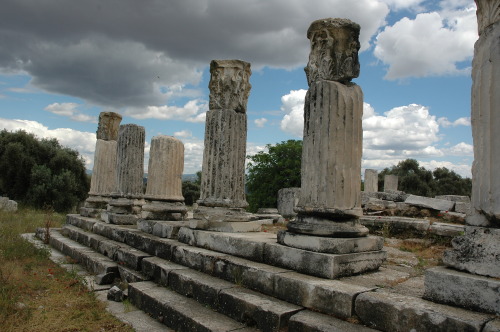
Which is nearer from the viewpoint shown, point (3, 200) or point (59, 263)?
point (59, 263)

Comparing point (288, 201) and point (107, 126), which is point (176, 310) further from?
point (288, 201)

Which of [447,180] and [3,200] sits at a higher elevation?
[447,180]

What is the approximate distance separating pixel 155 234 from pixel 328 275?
14.0 feet

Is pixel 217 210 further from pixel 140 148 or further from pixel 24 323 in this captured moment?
pixel 140 148

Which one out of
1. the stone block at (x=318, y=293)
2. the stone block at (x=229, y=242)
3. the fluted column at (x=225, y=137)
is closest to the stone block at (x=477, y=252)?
the stone block at (x=318, y=293)

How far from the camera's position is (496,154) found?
2896 millimetres

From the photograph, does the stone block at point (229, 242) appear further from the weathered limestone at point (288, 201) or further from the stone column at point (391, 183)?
the stone column at point (391, 183)

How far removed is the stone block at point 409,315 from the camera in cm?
263

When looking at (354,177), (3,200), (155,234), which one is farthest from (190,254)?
(3,200)

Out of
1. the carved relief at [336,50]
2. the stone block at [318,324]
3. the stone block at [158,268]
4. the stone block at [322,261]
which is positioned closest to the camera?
the stone block at [318,324]

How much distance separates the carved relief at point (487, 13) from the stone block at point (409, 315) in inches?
88.3

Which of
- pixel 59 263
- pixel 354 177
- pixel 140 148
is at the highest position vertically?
pixel 140 148

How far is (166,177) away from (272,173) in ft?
62.7

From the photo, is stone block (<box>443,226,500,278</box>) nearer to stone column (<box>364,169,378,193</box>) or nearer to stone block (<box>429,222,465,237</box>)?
stone block (<box>429,222,465,237</box>)
